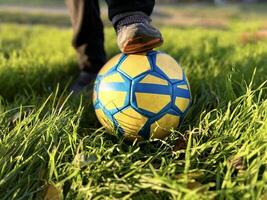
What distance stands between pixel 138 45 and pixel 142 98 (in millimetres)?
255

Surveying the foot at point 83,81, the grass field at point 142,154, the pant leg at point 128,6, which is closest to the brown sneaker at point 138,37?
the pant leg at point 128,6

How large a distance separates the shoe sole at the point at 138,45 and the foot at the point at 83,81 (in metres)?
0.65

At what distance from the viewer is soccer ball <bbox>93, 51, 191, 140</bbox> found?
2.01 m

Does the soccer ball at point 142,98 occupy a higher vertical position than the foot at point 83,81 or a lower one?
higher

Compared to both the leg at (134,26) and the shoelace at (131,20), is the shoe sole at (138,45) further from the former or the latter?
the shoelace at (131,20)

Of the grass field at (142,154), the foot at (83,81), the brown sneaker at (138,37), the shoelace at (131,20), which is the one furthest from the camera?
the foot at (83,81)

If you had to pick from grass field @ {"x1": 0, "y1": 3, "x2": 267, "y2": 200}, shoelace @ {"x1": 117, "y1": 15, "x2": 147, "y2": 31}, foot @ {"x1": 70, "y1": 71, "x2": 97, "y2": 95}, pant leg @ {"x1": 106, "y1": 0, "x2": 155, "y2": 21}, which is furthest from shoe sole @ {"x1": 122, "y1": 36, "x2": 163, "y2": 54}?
foot @ {"x1": 70, "y1": 71, "x2": 97, "y2": 95}

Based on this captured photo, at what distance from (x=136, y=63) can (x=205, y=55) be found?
1430 millimetres

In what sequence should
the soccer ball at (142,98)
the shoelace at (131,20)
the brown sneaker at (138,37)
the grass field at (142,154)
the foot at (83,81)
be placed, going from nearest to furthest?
the grass field at (142,154) → the soccer ball at (142,98) → the brown sneaker at (138,37) → the shoelace at (131,20) → the foot at (83,81)

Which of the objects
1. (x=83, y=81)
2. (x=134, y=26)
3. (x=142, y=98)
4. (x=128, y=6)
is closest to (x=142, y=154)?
(x=142, y=98)

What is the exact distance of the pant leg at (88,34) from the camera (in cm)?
284

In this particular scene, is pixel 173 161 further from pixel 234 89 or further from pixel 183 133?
pixel 234 89

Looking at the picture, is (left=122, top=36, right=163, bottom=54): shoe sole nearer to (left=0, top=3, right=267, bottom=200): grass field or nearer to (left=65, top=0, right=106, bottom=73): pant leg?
(left=0, top=3, right=267, bottom=200): grass field

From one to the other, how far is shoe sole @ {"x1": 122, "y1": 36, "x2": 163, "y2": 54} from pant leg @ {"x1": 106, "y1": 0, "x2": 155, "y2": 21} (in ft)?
0.85
